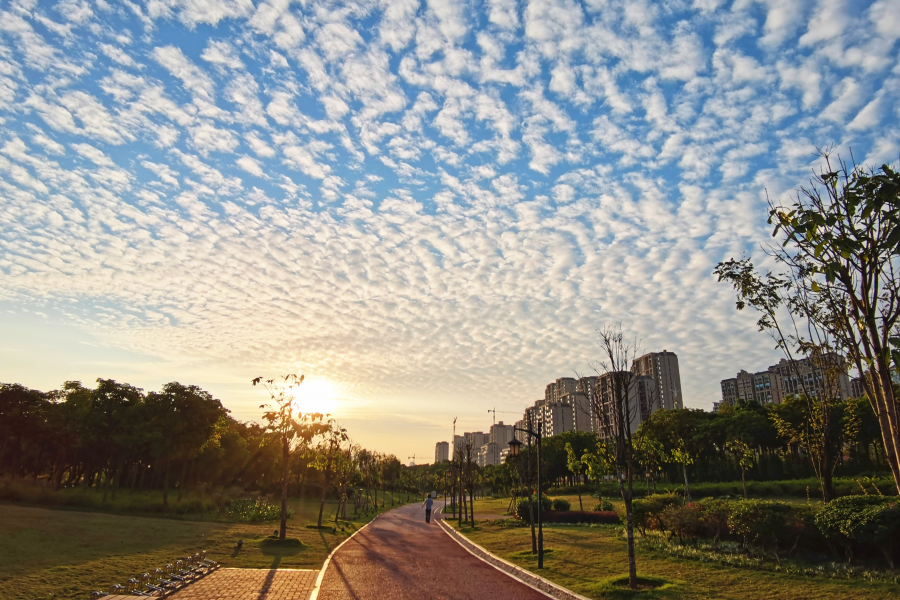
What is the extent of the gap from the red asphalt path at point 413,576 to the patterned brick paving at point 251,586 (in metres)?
0.55

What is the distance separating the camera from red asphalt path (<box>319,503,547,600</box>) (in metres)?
11.8

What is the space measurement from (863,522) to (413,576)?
1104 centimetres

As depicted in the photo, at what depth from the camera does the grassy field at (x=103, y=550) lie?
11594 millimetres

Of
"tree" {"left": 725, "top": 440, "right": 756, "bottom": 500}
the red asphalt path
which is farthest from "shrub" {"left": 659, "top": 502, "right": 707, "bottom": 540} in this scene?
"tree" {"left": 725, "top": 440, "right": 756, "bottom": 500}

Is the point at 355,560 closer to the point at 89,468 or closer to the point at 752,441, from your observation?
the point at 89,468

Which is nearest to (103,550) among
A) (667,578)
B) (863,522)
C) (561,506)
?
(667,578)

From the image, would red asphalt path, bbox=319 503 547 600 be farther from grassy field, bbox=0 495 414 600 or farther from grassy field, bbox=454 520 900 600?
grassy field, bbox=0 495 414 600

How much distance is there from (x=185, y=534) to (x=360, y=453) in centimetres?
3387

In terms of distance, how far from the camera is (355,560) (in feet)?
56.4

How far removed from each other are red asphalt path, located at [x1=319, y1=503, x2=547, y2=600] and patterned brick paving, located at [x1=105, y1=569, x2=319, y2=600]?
55cm

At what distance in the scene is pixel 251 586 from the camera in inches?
488

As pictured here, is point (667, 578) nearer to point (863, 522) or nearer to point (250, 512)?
point (863, 522)

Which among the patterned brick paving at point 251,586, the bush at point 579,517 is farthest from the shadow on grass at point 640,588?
the bush at point 579,517

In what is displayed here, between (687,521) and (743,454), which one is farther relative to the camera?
(743,454)
